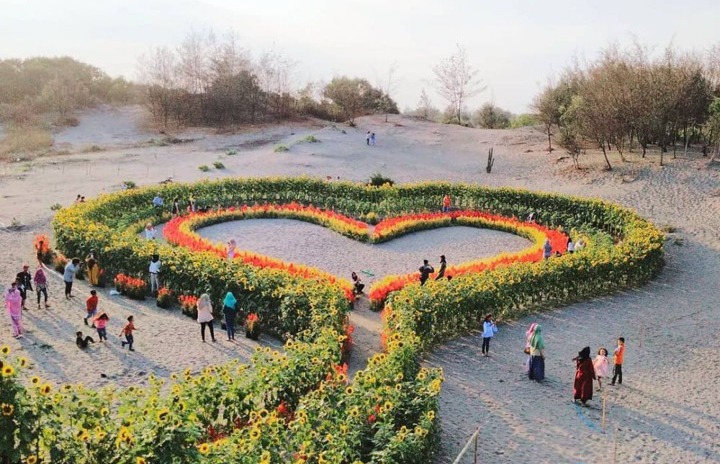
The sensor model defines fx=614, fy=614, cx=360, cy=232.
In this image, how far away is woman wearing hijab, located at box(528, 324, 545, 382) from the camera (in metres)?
11.8

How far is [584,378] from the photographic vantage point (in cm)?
1119

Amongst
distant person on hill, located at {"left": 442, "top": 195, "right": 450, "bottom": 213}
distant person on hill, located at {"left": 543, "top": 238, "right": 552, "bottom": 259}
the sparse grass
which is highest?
the sparse grass

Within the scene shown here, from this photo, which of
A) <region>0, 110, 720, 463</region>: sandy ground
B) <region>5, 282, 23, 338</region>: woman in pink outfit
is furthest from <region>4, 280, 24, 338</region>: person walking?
<region>0, 110, 720, 463</region>: sandy ground

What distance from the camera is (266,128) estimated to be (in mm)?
55594

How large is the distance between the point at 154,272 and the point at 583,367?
10708mm

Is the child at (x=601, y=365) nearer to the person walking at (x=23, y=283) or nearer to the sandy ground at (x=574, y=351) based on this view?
the sandy ground at (x=574, y=351)

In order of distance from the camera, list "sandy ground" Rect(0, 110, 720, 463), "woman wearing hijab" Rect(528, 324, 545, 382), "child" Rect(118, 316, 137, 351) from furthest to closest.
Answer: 1. "child" Rect(118, 316, 137, 351)
2. "woman wearing hijab" Rect(528, 324, 545, 382)
3. "sandy ground" Rect(0, 110, 720, 463)

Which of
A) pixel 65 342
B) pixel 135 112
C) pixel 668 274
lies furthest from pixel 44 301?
pixel 135 112

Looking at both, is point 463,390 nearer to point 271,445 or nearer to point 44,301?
point 271,445

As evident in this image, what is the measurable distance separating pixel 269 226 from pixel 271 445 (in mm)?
17870

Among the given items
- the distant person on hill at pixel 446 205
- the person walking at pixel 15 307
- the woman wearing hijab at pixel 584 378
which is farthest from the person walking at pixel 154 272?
the distant person on hill at pixel 446 205

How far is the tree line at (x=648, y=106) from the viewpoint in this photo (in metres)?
33.9

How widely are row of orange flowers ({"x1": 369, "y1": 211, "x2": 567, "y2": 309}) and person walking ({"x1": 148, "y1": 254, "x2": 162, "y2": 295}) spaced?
618 cm

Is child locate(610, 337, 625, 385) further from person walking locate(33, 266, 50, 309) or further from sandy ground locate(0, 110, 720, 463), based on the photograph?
person walking locate(33, 266, 50, 309)
